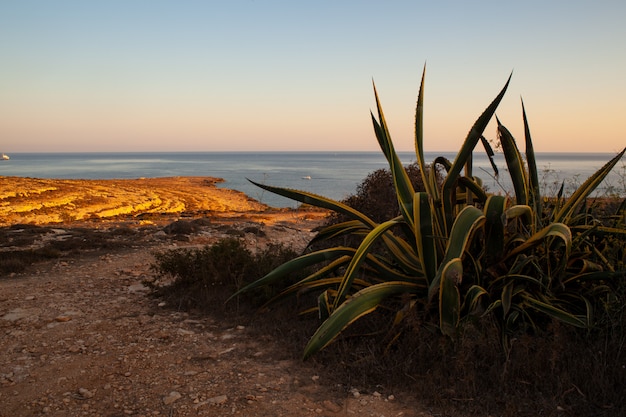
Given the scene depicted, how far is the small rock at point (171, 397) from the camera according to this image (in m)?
2.85

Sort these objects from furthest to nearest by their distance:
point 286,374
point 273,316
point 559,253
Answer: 1. point 273,316
2. point 559,253
3. point 286,374

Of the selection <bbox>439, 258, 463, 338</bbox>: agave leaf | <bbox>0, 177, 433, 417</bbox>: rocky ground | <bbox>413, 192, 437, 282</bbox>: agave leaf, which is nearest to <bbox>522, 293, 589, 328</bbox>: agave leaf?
<bbox>439, 258, 463, 338</bbox>: agave leaf

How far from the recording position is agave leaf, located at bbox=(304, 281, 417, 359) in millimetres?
2926

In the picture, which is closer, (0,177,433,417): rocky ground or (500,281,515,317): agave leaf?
(0,177,433,417): rocky ground

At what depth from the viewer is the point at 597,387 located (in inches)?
108

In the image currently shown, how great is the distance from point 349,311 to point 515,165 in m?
1.70

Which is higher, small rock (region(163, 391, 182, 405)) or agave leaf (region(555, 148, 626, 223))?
agave leaf (region(555, 148, 626, 223))

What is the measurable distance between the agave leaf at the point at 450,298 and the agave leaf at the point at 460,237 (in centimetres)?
4

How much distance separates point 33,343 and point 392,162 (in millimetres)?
3185

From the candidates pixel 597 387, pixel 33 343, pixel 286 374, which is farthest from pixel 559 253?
pixel 33 343

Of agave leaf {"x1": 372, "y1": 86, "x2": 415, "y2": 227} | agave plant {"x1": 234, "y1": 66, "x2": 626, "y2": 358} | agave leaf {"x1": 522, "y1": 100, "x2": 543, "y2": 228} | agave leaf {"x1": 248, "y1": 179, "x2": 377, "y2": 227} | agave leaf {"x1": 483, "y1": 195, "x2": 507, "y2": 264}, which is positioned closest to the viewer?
agave plant {"x1": 234, "y1": 66, "x2": 626, "y2": 358}

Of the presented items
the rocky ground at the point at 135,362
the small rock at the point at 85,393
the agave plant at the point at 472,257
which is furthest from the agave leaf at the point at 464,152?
the small rock at the point at 85,393

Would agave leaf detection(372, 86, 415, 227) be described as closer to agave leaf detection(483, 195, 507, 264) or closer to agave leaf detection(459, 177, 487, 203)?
agave leaf detection(459, 177, 487, 203)

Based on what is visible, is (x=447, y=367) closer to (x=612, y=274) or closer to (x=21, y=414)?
(x=612, y=274)
